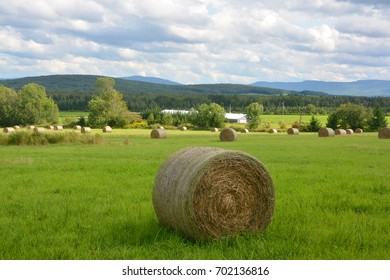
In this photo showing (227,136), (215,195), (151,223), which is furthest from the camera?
(227,136)

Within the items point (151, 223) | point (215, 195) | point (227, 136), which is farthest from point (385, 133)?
point (215, 195)

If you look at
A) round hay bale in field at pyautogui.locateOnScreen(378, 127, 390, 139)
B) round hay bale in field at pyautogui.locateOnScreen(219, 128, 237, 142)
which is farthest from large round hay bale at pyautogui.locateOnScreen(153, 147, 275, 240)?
round hay bale in field at pyautogui.locateOnScreen(378, 127, 390, 139)

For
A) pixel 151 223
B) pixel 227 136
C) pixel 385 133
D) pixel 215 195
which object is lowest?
pixel 227 136

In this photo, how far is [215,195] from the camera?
848cm

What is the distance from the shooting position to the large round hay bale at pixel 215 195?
26.9ft

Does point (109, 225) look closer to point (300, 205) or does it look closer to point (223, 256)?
point (223, 256)

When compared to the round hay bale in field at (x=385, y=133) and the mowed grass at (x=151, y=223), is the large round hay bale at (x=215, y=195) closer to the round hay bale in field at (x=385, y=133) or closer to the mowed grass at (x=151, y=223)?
the mowed grass at (x=151, y=223)

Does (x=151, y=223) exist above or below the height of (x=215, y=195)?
below

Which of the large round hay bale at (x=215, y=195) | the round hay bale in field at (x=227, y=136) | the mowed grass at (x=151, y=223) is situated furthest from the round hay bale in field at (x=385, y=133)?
the large round hay bale at (x=215, y=195)

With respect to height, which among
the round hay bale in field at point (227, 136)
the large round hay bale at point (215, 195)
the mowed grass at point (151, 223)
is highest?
the large round hay bale at point (215, 195)

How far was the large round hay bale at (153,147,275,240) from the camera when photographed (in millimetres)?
8203

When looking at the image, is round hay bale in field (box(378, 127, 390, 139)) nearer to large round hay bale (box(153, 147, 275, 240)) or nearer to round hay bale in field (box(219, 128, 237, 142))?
round hay bale in field (box(219, 128, 237, 142))

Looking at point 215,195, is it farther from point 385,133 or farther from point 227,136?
point 385,133

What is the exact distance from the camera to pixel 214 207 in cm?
838
